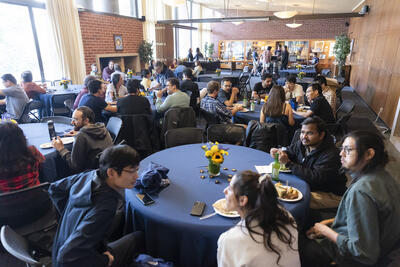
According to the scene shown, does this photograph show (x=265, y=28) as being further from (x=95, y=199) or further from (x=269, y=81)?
(x=95, y=199)

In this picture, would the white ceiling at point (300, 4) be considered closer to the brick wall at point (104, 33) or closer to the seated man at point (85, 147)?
the brick wall at point (104, 33)

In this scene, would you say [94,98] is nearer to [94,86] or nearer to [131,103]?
[94,86]

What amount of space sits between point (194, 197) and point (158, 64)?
4.69 metres

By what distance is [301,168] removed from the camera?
2.03 m

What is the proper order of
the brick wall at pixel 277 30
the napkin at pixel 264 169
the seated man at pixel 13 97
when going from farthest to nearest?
1. the brick wall at pixel 277 30
2. the seated man at pixel 13 97
3. the napkin at pixel 264 169

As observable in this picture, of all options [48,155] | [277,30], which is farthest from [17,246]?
[277,30]

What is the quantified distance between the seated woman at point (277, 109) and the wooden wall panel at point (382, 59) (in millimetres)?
3424

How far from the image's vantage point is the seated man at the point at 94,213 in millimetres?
1210

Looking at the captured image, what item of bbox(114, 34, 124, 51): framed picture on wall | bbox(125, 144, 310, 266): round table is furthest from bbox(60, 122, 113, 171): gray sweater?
bbox(114, 34, 124, 51): framed picture on wall

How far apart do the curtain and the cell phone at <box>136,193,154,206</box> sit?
6.21 m

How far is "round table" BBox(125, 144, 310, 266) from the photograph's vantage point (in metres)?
1.51

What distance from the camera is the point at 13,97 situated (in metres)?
4.42

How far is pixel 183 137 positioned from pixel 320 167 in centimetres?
150

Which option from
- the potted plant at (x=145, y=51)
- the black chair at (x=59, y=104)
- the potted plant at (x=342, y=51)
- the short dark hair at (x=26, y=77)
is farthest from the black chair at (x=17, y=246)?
the potted plant at (x=342, y=51)
